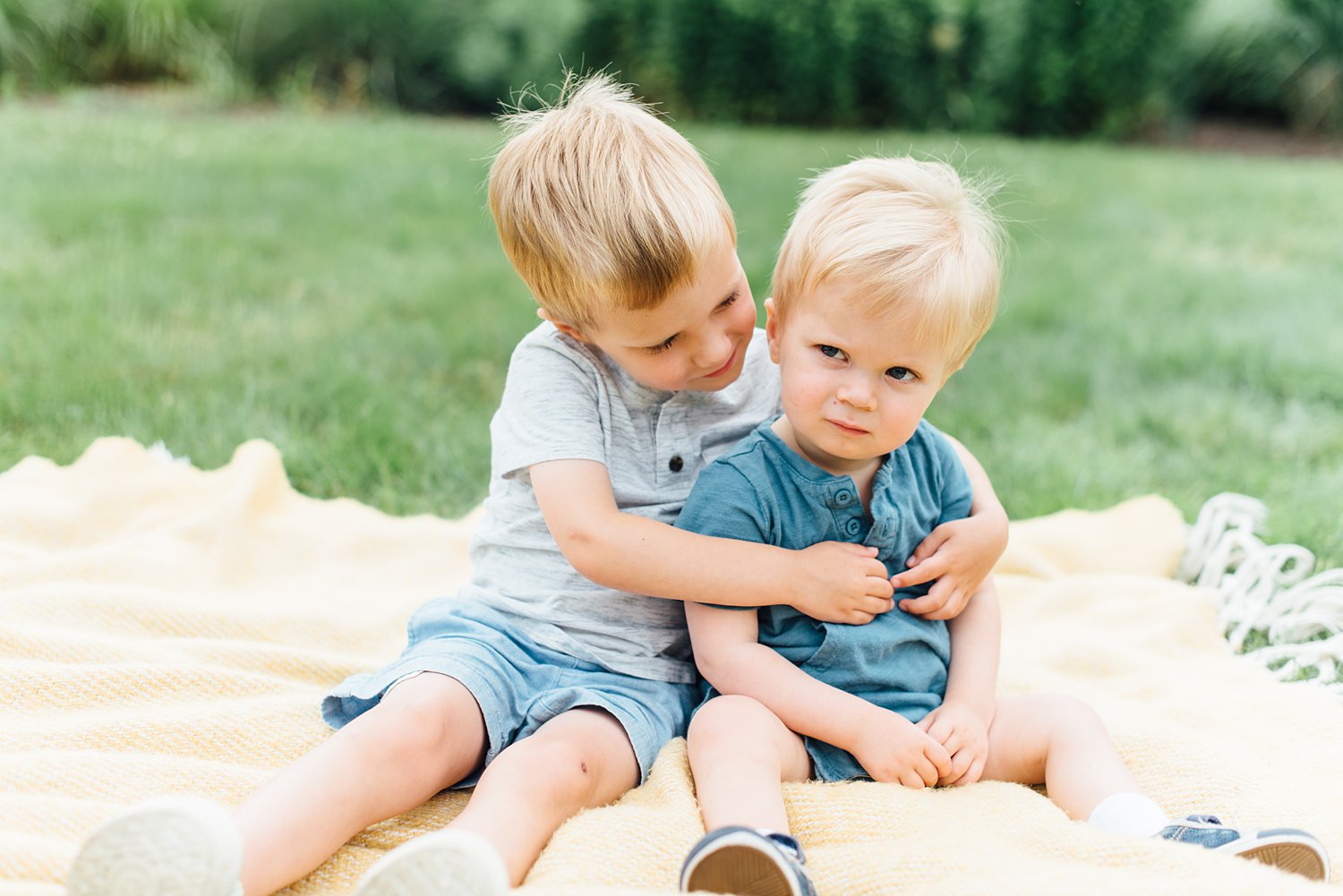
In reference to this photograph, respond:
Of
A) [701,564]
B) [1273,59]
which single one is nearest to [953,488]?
[701,564]

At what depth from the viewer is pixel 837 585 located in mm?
1761

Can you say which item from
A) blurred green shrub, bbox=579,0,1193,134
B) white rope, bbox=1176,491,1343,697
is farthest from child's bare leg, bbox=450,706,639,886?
blurred green shrub, bbox=579,0,1193,134

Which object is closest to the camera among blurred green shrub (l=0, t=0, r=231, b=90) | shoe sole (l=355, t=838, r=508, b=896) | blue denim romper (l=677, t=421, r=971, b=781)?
shoe sole (l=355, t=838, r=508, b=896)

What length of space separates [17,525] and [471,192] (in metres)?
3.34

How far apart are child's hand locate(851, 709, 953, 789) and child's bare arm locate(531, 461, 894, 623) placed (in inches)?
6.4

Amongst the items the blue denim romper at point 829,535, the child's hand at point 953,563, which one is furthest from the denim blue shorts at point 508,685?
the child's hand at point 953,563

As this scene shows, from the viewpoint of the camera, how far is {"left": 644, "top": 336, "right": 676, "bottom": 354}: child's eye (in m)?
1.80

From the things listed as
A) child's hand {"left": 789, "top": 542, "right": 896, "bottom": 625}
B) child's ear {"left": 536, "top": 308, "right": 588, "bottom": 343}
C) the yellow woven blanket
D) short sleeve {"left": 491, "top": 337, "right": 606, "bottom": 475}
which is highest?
child's ear {"left": 536, "top": 308, "right": 588, "bottom": 343}

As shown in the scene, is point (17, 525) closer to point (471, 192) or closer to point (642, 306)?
point (642, 306)

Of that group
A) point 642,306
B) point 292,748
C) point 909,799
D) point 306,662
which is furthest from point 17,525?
point 909,799

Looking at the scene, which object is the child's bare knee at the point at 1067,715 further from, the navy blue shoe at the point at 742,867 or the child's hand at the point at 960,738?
the navy blue shoe at the point at 742,867

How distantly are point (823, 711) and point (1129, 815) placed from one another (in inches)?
16.6

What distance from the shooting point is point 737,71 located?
891 centimetres

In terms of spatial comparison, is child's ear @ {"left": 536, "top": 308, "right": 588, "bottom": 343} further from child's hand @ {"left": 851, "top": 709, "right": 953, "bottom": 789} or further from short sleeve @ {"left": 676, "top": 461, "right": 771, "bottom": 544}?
child's hand @ {"left": 851, "top": 709, "right": 953, "bottom": 789}
